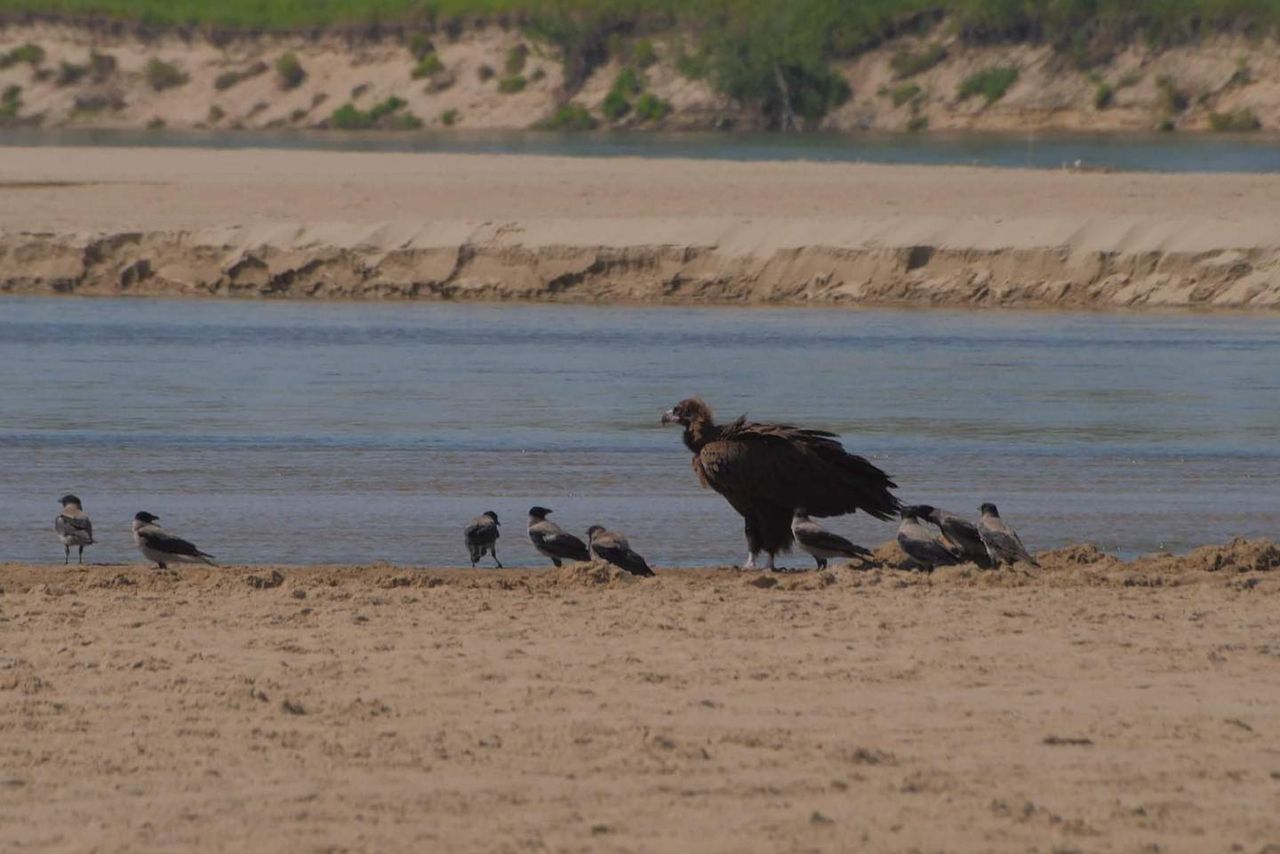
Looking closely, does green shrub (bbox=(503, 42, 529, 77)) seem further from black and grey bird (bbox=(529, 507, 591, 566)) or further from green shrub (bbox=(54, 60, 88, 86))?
black and grey bird (bbox=(529, 507, 591, 566))

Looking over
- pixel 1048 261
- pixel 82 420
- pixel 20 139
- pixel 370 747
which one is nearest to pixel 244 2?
pixel 20 139

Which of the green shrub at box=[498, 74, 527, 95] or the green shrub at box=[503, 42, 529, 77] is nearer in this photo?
the green shrub at box=[498, 74, 527, 95]

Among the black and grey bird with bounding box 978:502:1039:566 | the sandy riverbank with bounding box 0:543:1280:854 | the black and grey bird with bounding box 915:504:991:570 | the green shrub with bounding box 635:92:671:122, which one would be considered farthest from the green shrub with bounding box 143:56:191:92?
the black and grey bird with bounding box 978:502:1039:566

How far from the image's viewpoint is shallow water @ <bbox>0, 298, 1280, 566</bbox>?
11242 millimetres

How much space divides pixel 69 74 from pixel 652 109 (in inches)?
864

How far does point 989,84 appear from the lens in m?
69.2

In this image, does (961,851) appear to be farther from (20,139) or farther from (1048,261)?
(20,139)

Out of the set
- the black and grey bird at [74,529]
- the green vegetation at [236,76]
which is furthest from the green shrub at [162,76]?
the black and grey bird at [74,529]

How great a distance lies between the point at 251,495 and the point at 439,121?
202ft

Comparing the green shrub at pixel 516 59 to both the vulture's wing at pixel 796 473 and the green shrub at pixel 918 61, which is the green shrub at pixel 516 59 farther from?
the vulture's wing at pixel 796 473

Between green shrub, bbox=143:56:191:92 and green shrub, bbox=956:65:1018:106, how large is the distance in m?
27.4

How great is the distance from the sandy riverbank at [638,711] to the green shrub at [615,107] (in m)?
62.6

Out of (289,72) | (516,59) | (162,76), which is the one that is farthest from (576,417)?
(162,76)

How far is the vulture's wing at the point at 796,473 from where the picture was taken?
391 inches
